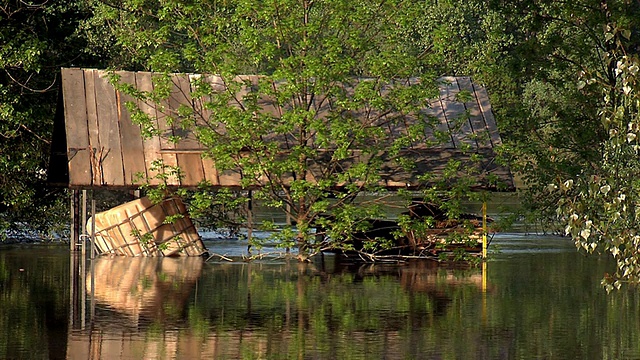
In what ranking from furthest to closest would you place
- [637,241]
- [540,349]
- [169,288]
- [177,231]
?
[177,231]
[169,288]
[540,349]
[637,241]

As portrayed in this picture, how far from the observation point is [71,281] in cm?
2738

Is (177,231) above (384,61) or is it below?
below

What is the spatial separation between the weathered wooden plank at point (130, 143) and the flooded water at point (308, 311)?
2435mm

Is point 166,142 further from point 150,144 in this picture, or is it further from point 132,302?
point 132,302

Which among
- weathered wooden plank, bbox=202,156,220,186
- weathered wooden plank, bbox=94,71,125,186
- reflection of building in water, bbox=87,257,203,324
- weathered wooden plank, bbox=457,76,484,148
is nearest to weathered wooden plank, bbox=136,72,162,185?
weathered wooden plank, bbox=94,71,125,186

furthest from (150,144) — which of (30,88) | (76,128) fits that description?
(30,88)

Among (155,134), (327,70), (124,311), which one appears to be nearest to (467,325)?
(124,311)

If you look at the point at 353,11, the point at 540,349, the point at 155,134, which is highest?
the point at 353,11

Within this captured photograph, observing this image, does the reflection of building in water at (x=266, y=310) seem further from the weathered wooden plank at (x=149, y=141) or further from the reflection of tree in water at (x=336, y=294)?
the weathered wooden plank at (x=149, y=141)

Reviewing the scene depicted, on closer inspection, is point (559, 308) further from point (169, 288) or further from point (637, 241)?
point (637, 241)

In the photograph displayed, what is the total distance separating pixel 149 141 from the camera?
33000mm

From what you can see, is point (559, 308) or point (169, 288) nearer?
point (559, 308)

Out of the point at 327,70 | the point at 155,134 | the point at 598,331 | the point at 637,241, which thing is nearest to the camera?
the point at 637,241

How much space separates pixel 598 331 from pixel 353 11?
13104mm
